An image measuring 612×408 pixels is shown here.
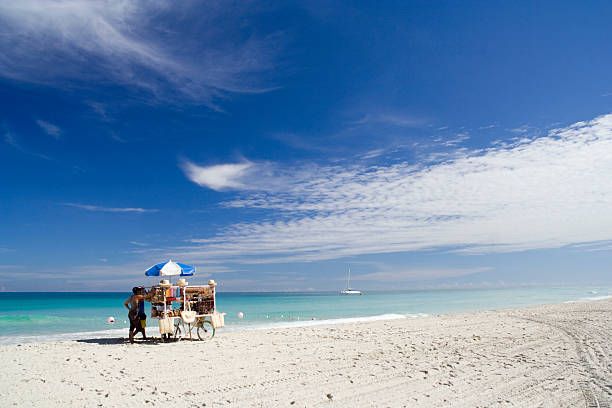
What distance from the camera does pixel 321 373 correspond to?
274 inches

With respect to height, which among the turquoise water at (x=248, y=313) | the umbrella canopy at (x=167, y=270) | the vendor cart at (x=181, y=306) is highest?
the umbrella canopy at (x=167, y=270)

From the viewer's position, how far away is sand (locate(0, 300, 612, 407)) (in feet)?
18.0

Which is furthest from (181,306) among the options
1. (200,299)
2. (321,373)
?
(321,373)

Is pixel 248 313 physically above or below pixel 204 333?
below

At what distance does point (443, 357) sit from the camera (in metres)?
8.22

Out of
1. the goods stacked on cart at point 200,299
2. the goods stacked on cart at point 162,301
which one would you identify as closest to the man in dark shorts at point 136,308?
the goods stacked on cart at point 162,301

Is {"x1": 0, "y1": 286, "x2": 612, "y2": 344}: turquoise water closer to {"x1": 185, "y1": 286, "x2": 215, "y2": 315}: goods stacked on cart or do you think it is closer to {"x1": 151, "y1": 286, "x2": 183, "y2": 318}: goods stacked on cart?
{"x1": 151, "y1": 286, "x2": 183, "y2": 318}: goods stacked on cart

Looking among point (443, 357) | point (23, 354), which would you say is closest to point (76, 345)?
point (23, 354)

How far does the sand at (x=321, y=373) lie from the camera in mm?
5480

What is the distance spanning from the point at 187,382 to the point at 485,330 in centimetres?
992

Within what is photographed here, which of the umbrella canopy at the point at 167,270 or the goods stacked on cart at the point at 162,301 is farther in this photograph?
the umbrella canopy at the point at 167,270

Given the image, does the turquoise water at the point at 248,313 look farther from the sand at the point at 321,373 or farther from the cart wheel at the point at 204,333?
the sand at the point at 321,373

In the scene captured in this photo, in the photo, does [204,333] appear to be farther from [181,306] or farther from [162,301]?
[162,301]

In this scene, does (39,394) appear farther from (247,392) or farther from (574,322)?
(574,322)
